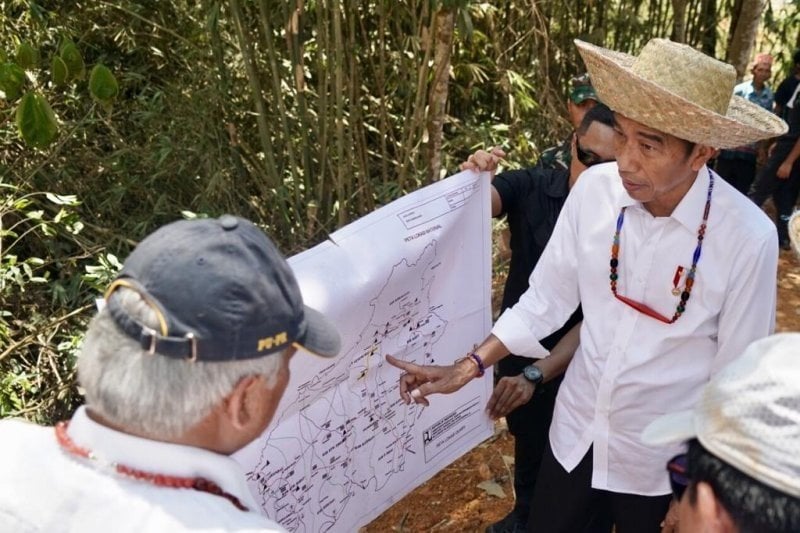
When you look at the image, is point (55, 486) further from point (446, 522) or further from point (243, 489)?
point (446, 522)

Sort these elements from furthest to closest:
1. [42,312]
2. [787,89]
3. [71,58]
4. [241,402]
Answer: [787,89] → [42,312] → [71,58] → [241,402]

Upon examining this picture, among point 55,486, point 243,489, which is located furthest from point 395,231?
point 55,486

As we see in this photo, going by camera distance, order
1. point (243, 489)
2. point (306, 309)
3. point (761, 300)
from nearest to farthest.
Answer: point (243, 489)
point (306, 309)
point (761, 300)

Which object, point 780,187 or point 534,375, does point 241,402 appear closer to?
point 534,375

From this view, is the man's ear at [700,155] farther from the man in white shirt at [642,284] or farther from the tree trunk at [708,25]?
the tree trunk at [708,25]

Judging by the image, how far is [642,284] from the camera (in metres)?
2.05

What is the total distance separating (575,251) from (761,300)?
→ 513 millimetres

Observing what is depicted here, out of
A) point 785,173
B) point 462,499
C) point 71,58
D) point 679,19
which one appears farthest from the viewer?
point 785,173

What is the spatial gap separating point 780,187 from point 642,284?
5452mm

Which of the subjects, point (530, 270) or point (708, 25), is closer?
point (530, 270)

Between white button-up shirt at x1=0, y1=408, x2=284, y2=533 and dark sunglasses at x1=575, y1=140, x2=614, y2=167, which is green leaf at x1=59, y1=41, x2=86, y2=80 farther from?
white button-up shirt at x1=0, y1=408, x2=284, y2=533

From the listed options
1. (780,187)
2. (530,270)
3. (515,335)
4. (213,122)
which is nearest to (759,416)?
(515,335)

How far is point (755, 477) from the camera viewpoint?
101cm

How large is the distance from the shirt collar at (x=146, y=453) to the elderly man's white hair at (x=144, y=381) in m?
0.02
